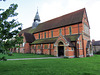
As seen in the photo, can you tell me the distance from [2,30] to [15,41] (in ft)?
3.47

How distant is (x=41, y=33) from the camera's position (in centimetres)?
3534

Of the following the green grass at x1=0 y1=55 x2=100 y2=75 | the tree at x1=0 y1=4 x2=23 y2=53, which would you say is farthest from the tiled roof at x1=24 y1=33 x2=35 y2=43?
the tree at x1=0 y1=4 x2=23 y2=53

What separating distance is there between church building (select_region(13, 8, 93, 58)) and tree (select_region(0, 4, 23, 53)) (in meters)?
16.1

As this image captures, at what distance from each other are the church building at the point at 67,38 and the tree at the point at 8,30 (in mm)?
16130

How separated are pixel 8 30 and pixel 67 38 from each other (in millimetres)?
18965

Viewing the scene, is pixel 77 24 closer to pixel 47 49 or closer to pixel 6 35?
pixel 47 49

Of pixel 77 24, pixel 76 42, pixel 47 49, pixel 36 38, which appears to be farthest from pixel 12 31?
pixel 36 38

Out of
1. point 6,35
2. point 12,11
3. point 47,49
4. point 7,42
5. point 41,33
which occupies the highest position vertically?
point 41,33

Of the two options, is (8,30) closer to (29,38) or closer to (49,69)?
(49,69)

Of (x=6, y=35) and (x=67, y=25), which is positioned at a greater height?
(x=67, y=25)

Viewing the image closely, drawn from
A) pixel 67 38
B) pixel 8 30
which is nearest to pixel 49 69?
pixel 8 30

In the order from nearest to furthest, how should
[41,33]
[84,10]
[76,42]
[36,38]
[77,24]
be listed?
1. [76,42]
2. [77,24]
3. [84,10]
4. [41,33]
5. [36,38]

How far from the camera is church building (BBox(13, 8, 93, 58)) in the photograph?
2183cm

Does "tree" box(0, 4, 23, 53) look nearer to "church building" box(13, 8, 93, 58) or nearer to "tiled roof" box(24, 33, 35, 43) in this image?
"church building" box(13, 8, 93, 58)
